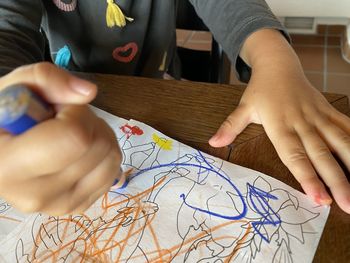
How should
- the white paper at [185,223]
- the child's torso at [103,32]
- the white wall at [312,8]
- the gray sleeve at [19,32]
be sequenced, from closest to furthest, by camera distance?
the white paper at [185,223]
the gray sleeve at [19,32]
the child's torso at [103,32]
the white wall at [312,8]

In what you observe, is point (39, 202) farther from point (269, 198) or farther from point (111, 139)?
point (269, 198)

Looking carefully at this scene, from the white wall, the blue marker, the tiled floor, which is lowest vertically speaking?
the tiled floor

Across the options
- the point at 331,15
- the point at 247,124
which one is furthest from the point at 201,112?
the point at 331,15

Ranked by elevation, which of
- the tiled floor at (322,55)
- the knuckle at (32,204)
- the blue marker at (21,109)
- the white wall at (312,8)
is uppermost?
the blue marker at (21,109)

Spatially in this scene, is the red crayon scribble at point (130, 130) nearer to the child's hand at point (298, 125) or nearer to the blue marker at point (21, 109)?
the child's hand at point (298, 125)

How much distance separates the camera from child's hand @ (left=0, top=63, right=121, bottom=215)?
21 centimetres

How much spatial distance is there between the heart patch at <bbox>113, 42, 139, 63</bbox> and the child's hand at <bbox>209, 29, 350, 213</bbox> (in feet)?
0.76

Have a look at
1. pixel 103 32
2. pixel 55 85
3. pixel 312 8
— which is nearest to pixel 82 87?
pixel 55 85

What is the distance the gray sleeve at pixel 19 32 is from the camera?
16.7 inches

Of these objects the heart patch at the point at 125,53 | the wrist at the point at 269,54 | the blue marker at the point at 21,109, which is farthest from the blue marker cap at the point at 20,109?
the heart patch at the point at 125,53

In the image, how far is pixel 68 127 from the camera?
0.68ft

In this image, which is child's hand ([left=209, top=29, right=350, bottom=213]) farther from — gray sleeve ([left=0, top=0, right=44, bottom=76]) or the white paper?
gray sleeve ([left=0, top=0, right=44, bottom=76])

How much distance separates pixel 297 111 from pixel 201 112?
10 cm

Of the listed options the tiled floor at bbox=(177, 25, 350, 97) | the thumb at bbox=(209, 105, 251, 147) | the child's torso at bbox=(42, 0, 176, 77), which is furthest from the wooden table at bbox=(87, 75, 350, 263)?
the tiled floor at bbox=(177, 25, 350, 97)
